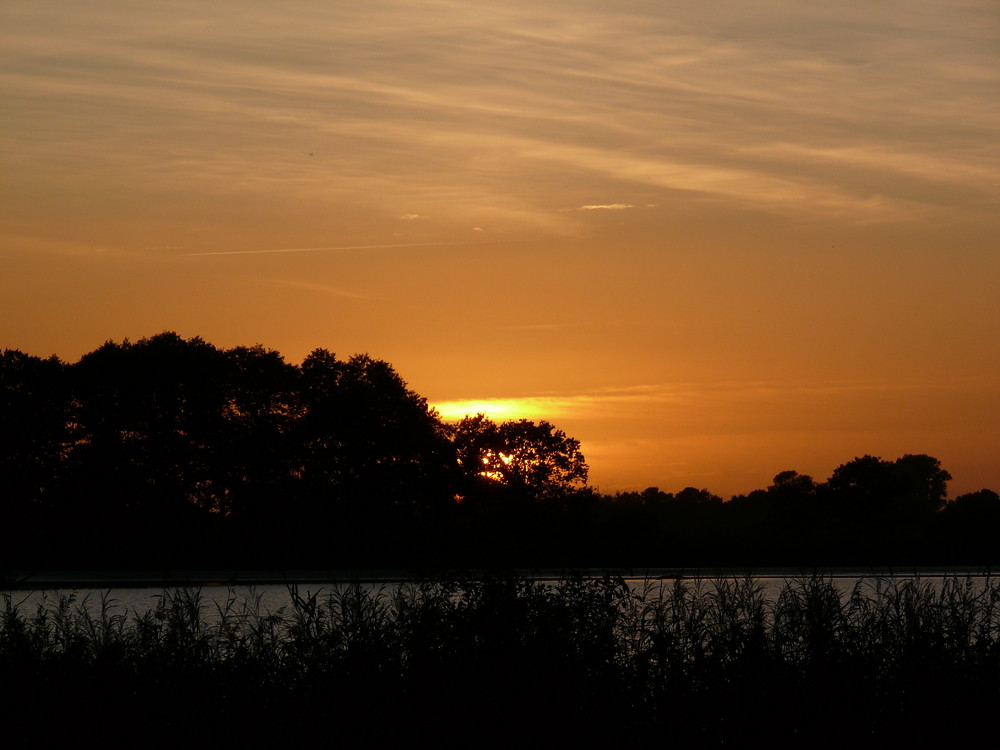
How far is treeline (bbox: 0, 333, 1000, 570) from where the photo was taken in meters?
87.5

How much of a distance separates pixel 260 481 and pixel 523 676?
72771mm

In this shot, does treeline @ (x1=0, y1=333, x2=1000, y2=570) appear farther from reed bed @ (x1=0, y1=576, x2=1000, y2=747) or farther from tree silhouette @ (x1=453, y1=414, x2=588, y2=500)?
reed bed @ (x1=0, y1=576, x2=1000, y2=747)

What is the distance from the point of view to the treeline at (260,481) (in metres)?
87.5

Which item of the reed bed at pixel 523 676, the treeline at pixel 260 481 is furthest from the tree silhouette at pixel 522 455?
the reed bed at pixel 523 676

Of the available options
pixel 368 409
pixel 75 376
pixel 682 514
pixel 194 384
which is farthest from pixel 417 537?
pixel 682 514

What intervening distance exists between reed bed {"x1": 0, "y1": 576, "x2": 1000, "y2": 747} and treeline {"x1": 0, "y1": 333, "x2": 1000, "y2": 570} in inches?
2375

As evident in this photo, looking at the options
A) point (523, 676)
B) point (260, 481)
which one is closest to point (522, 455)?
point (260, 481)

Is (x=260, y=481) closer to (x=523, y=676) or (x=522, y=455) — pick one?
(x=522, y=455)

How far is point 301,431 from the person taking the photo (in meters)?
93.8

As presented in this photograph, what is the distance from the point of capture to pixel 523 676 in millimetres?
21266

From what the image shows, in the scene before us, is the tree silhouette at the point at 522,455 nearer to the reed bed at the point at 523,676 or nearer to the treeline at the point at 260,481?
the treeline at the point at 260,481

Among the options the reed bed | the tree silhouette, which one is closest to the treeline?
the tree silhouette

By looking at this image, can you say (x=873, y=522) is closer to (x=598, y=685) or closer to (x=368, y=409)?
(x=368, y=409)

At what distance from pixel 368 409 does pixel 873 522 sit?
5213cm
